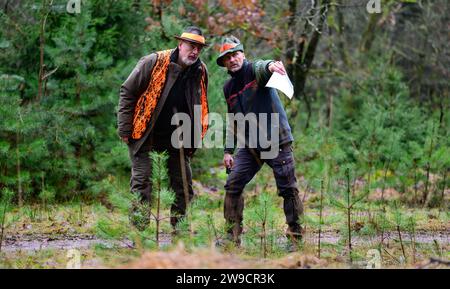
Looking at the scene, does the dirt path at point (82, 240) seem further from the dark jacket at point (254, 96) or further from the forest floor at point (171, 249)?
the dark jacket at point (254, 96)

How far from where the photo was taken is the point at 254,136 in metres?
6.67

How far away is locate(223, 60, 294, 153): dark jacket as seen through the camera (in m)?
6.64

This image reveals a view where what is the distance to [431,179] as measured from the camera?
11.7 metres

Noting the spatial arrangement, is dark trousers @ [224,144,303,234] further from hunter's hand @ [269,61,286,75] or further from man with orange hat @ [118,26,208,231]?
hunter's hand @ [269,61,286,75]

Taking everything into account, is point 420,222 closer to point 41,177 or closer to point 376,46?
point 41,177

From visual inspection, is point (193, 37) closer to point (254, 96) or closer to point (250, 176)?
point (254, 96)

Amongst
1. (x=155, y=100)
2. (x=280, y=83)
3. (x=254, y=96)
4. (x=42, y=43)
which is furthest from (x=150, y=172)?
(x=42, y=43)

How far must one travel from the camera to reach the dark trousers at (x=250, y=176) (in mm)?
6590

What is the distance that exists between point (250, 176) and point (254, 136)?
1.44ft

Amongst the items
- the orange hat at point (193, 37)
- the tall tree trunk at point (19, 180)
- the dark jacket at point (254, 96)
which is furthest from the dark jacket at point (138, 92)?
the tall tree trunk at point (19, 180)

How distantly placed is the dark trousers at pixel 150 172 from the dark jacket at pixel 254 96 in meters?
0.88

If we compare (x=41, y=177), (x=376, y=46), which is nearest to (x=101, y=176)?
(x=41, y=177)

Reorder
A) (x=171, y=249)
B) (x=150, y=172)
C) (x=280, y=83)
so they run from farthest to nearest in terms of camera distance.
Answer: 1. (x=150, y=172)
2. (x=280, y=83)
3. (x=171, y=249)
